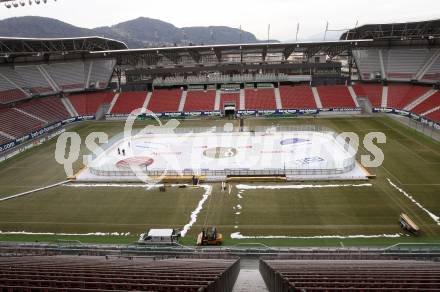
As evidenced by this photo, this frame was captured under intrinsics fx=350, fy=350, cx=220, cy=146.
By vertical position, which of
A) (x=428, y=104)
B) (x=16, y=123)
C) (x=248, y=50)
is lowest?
(x=16, y=123)

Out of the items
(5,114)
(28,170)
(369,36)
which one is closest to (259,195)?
(28,170)

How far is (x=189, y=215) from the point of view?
26.8 m

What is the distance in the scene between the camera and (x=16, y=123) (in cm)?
5497

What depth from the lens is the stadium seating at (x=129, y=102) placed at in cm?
7156

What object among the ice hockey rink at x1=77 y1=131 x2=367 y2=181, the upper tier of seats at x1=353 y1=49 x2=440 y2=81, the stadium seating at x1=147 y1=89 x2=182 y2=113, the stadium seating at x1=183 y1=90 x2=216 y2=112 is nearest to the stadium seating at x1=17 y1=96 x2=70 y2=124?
the stadium seating at x1=147 y1=89 x2=182 y2=113

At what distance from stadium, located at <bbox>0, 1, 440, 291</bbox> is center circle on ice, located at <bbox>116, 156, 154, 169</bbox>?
0.85 ft

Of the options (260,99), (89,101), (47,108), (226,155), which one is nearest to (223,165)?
(226,155)

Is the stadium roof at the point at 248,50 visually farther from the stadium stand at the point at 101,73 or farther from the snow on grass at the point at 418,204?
the snow on grass at the point at 418,204

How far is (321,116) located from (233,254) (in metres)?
49.3

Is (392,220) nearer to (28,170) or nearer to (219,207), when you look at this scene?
(219,207)

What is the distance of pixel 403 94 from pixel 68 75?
67982mm

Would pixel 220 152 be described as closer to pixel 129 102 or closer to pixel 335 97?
pixel 335 97

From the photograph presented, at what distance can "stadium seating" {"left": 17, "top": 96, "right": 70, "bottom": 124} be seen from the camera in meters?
61.2

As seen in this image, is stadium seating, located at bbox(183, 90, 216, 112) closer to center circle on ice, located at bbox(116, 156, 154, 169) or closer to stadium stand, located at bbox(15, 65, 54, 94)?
stadium stand, located at bbox(15, 65, 54, 94)
